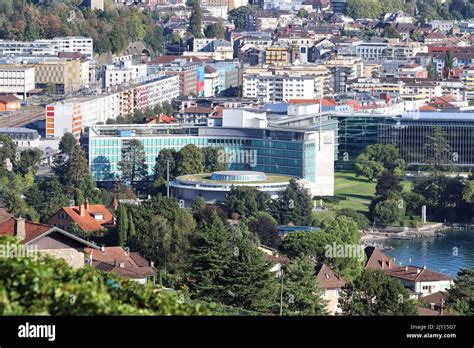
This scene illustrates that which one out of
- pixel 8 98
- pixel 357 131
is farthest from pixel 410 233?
pixel 8 98

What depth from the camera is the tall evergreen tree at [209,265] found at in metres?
8.82

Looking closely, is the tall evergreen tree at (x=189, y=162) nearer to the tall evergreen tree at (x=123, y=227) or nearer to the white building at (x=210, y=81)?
the tall evergreen tree at (x=123, y=227)

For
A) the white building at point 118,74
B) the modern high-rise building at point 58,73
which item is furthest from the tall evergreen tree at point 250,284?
the modern high-rise building at point 58,73

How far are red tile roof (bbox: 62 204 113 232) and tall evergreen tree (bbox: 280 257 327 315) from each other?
14.1 ft

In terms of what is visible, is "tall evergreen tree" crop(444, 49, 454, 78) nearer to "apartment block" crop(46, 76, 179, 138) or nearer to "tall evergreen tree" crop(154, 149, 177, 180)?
"apartment block" crop(46, 76, 179, 138)

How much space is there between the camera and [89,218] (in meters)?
14.0

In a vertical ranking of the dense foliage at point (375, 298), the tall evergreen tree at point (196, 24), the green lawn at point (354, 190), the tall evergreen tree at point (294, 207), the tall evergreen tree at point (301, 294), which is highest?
the tall evergreen tree at point (196, 24)

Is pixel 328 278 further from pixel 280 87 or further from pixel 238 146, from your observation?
pixel 280 87

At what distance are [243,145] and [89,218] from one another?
6665mm

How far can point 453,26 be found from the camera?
41.9 m

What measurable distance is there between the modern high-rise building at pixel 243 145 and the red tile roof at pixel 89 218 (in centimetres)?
499

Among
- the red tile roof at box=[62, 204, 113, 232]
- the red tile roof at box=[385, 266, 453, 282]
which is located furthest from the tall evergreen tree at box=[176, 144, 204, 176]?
the red tile roof at box=[385, 266, 453, 282]

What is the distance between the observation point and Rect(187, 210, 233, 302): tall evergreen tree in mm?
8817
